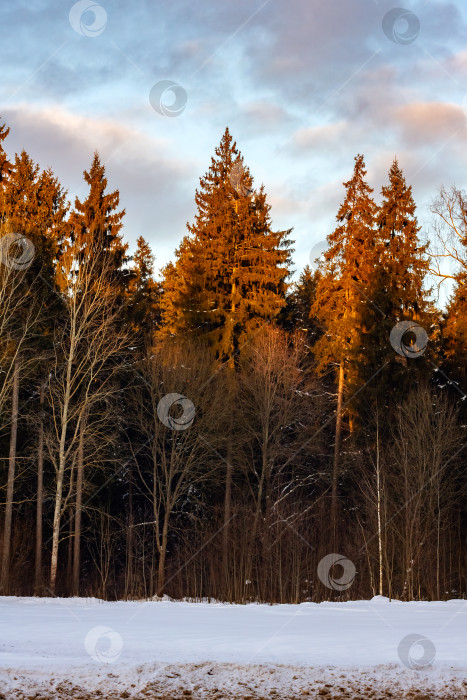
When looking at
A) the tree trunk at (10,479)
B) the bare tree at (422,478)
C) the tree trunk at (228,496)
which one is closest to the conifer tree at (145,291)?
the tree trunk at (228,496)

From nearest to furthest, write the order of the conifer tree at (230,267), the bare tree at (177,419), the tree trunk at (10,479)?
the tree trunk at (10,479)
the bare tree at (177,419)
the conifer tree at (230,267)

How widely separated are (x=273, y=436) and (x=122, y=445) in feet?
23.4

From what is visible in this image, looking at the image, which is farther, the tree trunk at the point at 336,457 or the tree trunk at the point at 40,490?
the tree trunk at the point at 336,457

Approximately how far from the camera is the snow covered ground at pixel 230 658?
9672 millimetres

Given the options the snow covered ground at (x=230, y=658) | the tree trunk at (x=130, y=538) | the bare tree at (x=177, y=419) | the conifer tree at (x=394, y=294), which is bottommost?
the snow covered ground at (x=230, y=658)

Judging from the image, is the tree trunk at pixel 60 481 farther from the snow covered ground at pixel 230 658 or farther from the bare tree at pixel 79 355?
the snow covered ground at pixel 230 658

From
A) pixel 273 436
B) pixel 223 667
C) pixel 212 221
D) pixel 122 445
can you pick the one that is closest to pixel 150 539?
pixel 122 445

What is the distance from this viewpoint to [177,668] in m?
10.1

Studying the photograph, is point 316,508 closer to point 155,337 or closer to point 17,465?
point 155,337

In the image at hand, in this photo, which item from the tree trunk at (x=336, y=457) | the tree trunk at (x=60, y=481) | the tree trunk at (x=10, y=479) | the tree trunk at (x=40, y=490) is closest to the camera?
the tree trunk at (x=60, y=481)

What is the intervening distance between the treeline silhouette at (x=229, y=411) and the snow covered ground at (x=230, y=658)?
41.7 feet

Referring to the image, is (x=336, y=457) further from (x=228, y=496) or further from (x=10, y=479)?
(x=10, y=479)

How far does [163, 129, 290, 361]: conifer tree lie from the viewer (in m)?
37.9

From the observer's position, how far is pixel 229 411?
34000 mm
